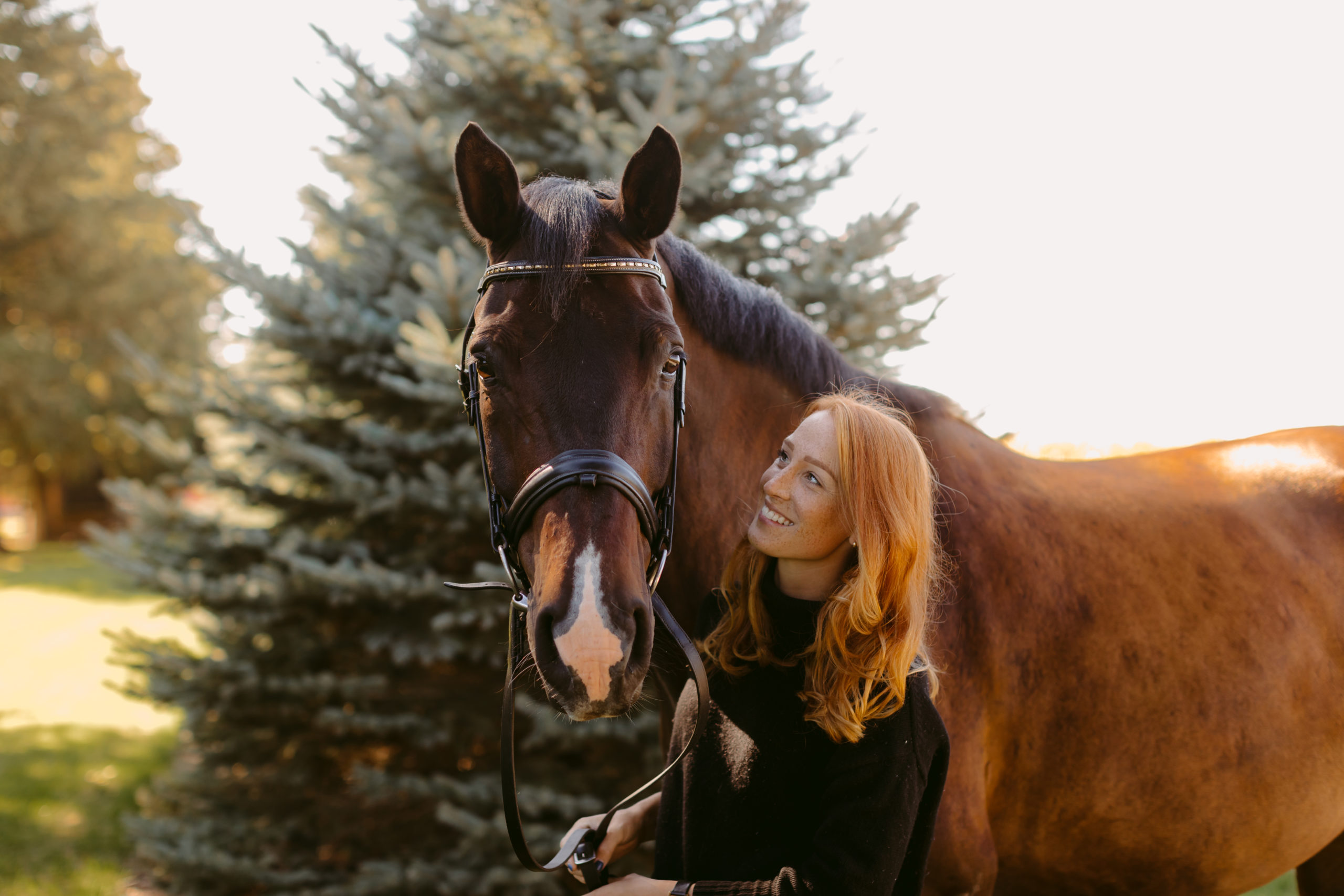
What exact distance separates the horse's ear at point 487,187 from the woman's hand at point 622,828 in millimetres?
1332

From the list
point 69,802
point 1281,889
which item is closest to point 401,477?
point 69,802

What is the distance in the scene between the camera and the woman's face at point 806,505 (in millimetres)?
1454

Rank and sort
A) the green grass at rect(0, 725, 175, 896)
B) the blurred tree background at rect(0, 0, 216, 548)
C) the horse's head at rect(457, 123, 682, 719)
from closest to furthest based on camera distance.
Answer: the horse's head at rect(457, 123, 682, 719) < the green grass at rect(0, 725, 175, 896) < the blurred tree background at rect(0, 0, 216, 548)

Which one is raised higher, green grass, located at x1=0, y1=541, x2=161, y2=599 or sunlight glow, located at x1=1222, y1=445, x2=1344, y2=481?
sunlight glow, located at x1=1222, y1=445, x2=1344, y2=481

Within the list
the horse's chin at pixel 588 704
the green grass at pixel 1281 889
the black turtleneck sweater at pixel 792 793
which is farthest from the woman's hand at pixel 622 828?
the green grass at pixel 1281 889

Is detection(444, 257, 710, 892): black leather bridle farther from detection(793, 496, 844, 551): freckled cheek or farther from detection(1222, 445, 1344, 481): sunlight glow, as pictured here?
detection(1222, 445, 1344, 481): sunlight glow

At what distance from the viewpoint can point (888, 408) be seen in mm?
1842

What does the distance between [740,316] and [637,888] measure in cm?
140

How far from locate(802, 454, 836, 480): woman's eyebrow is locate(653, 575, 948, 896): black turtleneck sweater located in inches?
10.1

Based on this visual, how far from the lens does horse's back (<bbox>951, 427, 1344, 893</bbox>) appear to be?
2.02 m

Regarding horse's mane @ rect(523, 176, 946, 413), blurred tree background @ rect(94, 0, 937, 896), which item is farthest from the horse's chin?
blurred tree background @ rect(94, 0, 937, 896)

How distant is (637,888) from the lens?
4.39ft

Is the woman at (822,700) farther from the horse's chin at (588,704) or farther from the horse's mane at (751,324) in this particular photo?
the horse's mane at (751,324)

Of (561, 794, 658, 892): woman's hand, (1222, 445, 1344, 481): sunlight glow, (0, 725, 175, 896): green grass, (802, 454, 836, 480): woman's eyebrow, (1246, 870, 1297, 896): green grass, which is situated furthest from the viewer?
(1246, 870, 1297, 896): green grass
